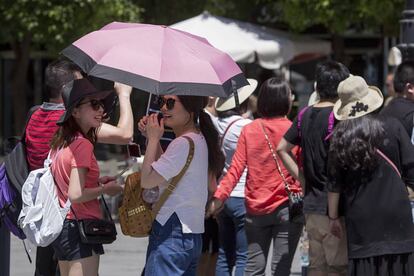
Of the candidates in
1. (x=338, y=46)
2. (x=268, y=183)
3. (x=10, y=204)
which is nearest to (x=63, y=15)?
(x=338, y=46)

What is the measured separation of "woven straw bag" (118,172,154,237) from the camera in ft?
18.2

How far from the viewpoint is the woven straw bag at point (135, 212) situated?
5559mm

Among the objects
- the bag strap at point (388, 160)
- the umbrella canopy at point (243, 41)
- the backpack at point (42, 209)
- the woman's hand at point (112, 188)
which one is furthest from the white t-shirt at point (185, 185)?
the umbrella canopy at point (243, 41)

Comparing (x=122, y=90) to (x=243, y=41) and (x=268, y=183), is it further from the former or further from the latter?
(x=243, y=41)

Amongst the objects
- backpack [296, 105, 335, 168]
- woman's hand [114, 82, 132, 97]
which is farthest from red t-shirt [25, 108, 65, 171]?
backpack [296, 105, 335, 168]

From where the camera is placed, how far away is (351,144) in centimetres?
589

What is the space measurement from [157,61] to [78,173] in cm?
73

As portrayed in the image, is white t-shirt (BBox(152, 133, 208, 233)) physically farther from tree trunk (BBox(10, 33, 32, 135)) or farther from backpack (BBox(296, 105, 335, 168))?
tree trunk (BBox(10, 33, 32, 135))

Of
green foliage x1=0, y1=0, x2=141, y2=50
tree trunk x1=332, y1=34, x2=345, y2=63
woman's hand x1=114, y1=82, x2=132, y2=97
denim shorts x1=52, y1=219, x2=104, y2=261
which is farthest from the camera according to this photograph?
tree trunk x1=332, y1=34, x2=345, y2=63

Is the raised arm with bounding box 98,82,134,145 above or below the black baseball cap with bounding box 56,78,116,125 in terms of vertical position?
below

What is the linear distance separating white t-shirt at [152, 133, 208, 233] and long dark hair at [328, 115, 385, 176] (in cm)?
85

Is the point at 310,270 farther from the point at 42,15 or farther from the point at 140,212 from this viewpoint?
the point at 42,15

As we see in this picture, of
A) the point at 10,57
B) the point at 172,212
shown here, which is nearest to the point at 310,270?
the point at 172,212

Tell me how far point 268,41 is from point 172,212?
27.2 ft
